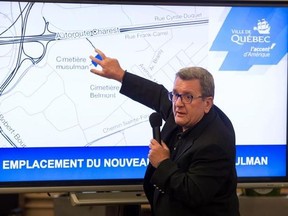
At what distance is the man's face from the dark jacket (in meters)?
0.04

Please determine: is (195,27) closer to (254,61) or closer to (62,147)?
(254,61)

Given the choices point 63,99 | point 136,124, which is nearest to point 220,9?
point 136,124

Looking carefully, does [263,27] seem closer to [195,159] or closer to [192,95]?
[192,95]

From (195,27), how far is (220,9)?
18 cm

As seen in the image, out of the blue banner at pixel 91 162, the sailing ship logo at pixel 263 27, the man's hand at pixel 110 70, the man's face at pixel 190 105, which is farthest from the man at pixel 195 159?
the sailing ship logo at pixel 263 27

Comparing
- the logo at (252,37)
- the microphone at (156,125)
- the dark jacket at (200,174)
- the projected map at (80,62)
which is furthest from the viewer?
the logo at (252,37)

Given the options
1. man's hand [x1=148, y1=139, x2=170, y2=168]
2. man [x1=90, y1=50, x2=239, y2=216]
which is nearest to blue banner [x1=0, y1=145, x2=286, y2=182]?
man [x1=90, y1=50, x2=239, y2=216]

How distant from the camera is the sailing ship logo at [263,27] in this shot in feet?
9.72

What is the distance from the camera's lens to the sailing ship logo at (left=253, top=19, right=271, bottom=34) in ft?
9.72

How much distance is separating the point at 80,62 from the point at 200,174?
1135 mm

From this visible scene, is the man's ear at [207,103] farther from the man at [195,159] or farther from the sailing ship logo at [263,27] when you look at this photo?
the sailing ship logo at [263,27]

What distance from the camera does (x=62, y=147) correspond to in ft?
9.22

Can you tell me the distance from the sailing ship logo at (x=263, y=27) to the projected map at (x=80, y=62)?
12.1 inches

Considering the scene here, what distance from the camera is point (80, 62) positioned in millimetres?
2818
